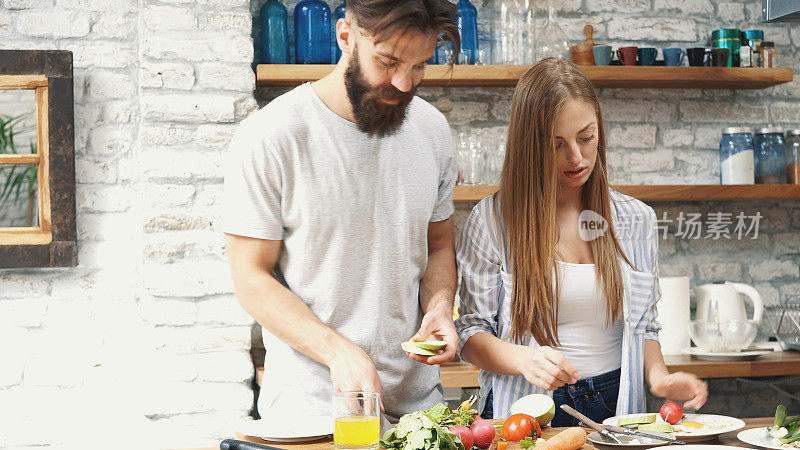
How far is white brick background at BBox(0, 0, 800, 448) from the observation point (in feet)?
10.2

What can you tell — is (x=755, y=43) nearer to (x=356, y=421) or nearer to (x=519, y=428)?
(x=519, y=428)

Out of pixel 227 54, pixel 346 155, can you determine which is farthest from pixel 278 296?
pixel 227 54

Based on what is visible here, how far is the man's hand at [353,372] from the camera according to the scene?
158 cm

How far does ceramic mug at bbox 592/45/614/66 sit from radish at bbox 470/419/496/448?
8.14 ft

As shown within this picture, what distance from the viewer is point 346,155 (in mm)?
1824

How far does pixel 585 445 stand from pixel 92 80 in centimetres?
258

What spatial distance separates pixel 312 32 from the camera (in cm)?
337

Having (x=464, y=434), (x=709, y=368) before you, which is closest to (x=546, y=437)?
(x=464, y=434)

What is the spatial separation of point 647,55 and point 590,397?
2150mm

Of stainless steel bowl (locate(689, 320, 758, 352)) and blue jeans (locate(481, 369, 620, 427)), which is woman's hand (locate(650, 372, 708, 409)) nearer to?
blue jeans (locate(481, 369, 620, 427))

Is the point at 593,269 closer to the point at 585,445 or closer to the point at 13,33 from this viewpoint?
the point at 585,445

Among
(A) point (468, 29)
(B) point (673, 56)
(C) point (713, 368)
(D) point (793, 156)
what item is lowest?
(C) point (713, 368)

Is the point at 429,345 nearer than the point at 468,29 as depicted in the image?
Yes

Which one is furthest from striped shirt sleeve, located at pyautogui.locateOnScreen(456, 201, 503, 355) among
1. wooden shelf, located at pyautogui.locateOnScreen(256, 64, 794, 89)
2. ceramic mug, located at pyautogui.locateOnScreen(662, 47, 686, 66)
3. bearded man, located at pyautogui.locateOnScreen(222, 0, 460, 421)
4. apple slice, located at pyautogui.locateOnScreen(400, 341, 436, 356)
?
ceramic mug, located at pyautogui.locateOnScreen(662, 47, 686, 66)
